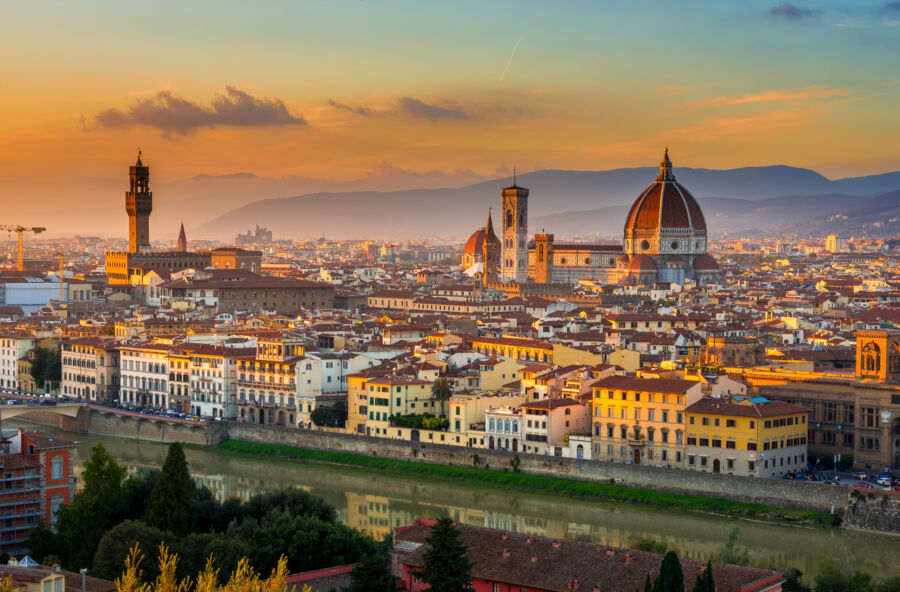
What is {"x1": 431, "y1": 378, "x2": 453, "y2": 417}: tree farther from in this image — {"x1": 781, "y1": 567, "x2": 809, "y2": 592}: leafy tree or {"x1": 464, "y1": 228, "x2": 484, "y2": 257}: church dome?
{"x1": 464, "y1": 228, "x2": 484, "y2": 257}: church dome

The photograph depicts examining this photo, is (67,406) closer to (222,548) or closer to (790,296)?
(222,548)

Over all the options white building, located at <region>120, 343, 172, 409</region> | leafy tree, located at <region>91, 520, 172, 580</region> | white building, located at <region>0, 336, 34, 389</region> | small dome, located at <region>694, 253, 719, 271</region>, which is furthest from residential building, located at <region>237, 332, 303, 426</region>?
small dome, located at <region>694, 253, 719, 271</region>

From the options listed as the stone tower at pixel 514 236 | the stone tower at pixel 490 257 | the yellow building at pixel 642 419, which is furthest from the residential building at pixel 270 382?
the stone tower at pixel 514 236

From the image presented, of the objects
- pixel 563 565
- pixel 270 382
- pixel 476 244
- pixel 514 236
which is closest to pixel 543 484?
pixel 270 382

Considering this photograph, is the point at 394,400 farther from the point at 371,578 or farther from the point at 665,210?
the point at 665,210

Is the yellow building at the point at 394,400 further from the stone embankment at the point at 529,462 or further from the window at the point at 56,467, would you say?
the window at the point at 56,467

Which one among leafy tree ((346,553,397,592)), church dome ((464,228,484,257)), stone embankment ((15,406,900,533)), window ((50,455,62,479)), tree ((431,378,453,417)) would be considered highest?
church dome ((464,228,484,257))

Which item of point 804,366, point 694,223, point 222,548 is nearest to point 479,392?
point 804,366
